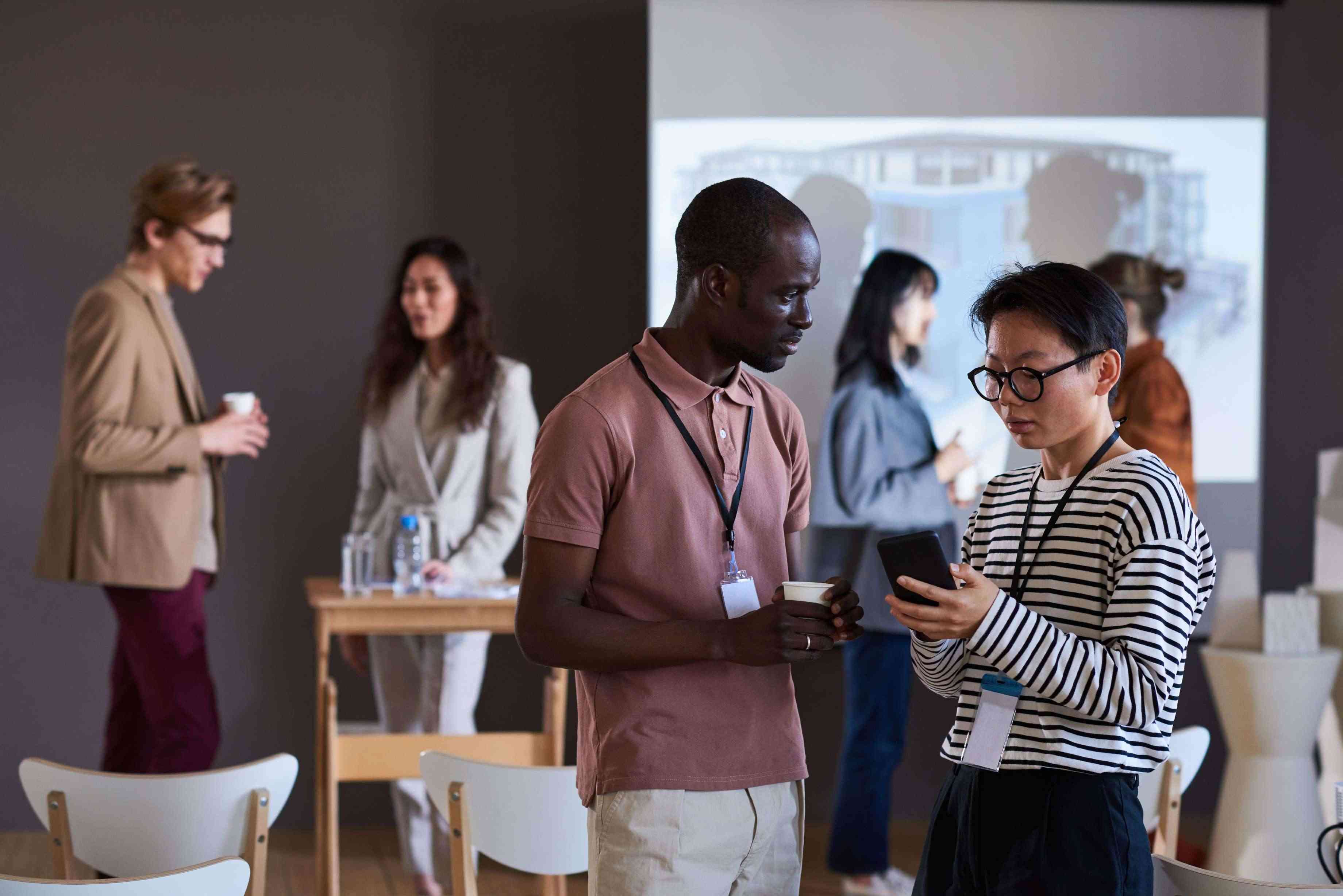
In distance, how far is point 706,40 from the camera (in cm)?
400

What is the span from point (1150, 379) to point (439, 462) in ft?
6.94

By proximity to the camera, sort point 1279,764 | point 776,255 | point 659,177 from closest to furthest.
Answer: point 776,255 < point 1279,764 < point 659,177

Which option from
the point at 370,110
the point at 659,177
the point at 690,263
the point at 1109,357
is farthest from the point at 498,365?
the point at 1109,357

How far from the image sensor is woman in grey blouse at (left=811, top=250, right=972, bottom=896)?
3.62m

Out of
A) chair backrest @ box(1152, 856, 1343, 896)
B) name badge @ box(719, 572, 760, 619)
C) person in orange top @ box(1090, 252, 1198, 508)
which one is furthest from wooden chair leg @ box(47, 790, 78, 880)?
person in orange top @ box(1090, 252, 1198, 508)

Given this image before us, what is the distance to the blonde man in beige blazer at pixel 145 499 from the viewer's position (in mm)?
3189

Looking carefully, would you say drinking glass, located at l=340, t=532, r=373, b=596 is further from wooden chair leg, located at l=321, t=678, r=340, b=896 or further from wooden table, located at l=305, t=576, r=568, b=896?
wooden chair leg, located at l=321, t=678, r=340, b=896

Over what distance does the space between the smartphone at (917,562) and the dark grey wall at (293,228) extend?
2914 mm

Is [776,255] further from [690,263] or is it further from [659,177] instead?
[659,177]

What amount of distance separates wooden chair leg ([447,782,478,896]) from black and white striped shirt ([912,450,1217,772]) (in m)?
0.80

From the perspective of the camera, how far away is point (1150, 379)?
3.95 meters

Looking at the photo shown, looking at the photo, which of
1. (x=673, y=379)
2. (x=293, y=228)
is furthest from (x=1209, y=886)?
(x=293, y=228)

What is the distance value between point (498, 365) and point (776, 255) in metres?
2.16

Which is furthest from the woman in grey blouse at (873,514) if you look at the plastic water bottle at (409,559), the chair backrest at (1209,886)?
the chair backrest at (1209,886)
